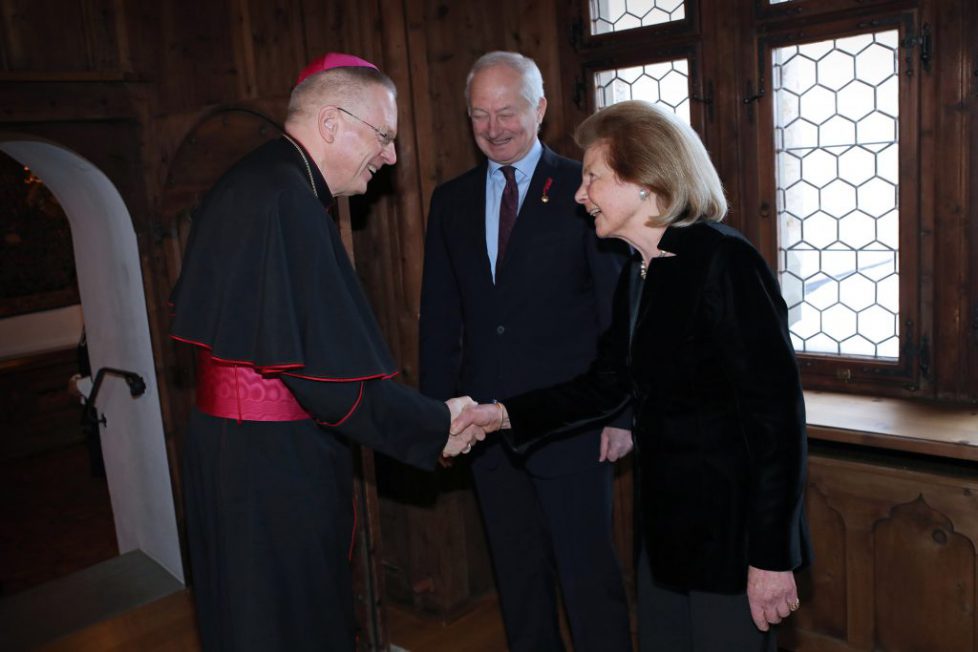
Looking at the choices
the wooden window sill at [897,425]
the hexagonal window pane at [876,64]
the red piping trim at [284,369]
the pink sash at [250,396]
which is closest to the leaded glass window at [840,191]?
the hexagonal window pane at [876,64]

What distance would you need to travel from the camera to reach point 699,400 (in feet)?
6.42

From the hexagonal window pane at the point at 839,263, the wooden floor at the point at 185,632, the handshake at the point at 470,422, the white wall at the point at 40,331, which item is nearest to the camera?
the handshake at the point at 470,422

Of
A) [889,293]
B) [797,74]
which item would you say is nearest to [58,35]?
[797,74]

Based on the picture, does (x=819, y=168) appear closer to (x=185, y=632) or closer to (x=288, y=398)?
(x=288, y=398)

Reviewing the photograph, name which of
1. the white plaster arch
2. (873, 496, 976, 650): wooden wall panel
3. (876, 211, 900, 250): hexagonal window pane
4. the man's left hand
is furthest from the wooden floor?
(876, 211, 900, 250): hexagonal window pane

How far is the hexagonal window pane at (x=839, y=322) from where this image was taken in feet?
10.4

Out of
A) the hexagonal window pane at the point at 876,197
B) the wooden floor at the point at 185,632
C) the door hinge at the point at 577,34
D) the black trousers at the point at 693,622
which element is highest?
the door hinge at the point at 577,34

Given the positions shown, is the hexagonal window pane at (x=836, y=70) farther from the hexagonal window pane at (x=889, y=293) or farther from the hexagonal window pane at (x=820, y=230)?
the hexagonal window pane at (x=889, y=293)

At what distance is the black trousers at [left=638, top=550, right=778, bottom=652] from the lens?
1.99 metres

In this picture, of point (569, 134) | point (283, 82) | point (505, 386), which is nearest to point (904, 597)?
point (505, 386)

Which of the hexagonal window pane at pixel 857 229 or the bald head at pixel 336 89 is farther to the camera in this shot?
the hexagonal window pane at pixel 857 229

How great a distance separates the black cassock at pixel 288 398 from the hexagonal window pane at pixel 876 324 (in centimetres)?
164

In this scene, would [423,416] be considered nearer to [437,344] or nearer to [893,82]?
[437,344]

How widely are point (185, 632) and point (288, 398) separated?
204 centimetres
